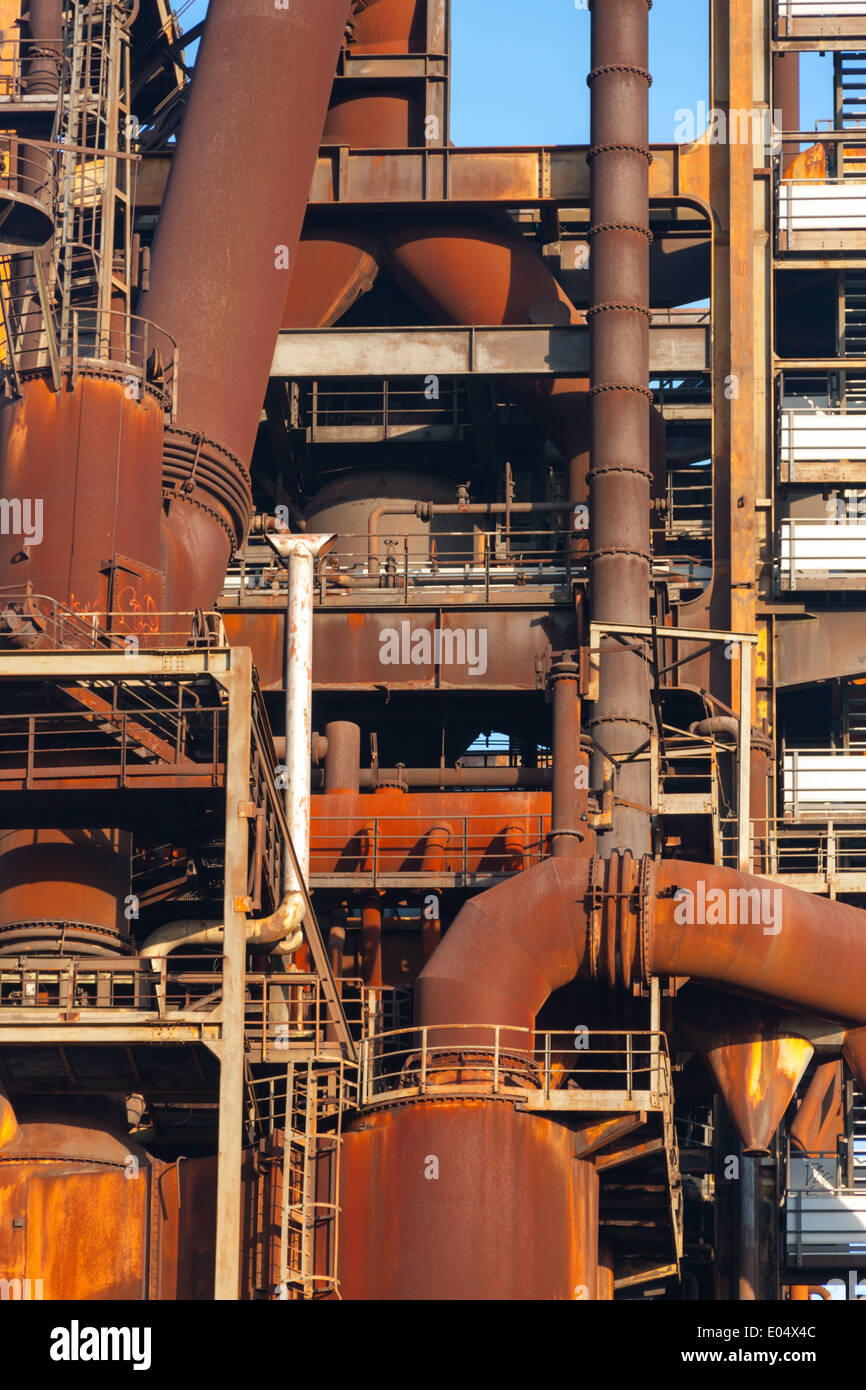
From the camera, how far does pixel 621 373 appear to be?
37125 millimetres

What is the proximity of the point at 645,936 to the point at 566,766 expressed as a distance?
407cm

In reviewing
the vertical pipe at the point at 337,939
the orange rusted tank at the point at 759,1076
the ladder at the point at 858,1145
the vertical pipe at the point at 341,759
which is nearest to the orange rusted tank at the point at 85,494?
the vertical pipe at the point at 341,759

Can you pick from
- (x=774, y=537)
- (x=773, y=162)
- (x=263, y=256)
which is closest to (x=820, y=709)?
(x=774, y=537)

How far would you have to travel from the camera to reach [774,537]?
3975 cm

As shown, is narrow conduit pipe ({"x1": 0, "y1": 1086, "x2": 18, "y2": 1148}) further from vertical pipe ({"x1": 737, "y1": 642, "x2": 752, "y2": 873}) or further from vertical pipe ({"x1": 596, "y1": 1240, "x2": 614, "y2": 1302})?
vertical pipe ({"x1": 737, "y1": 642, "x2": 752, "y2": 873})

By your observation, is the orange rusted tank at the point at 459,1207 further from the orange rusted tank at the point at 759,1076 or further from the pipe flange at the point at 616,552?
the pipe flange at the point at 616,552

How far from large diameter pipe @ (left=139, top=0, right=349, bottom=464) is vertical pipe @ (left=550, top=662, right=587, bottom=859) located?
237 inches

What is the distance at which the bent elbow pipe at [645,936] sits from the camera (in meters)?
29.7

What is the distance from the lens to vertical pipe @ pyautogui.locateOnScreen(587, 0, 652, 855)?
1358 inches

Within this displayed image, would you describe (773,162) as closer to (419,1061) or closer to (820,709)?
(820,709)

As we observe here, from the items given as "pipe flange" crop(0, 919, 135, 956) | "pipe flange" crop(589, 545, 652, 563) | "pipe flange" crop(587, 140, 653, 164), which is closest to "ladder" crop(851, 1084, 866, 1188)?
"pipe flange" crop(589, 545, 652, 563)

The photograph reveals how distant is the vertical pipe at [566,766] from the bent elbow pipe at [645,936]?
1.67 m

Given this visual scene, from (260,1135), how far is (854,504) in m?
16.2

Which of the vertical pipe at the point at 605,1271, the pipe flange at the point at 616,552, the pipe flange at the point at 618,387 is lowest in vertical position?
the vertical pipe at the point at 605,1271
